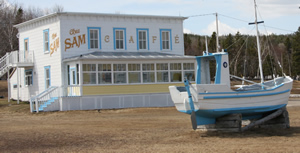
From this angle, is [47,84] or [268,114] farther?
[47,84]

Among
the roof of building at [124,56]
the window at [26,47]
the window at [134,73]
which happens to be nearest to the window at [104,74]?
the roof of building at [124,56]

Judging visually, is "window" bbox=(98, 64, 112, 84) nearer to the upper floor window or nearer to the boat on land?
the upper floor window

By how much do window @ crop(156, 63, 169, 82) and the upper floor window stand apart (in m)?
2.98

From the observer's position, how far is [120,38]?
33.4 meters

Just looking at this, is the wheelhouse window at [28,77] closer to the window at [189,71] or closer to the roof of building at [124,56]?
the roof of building at [124,56]

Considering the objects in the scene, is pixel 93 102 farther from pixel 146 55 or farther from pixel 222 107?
pixel 222 107

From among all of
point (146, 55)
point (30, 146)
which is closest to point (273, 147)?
point (30, 146)

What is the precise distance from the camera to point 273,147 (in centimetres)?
1324

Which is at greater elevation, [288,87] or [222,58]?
[222,58]

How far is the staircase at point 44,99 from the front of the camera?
94.6 feet

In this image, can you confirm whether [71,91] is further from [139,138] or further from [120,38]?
[139,138]

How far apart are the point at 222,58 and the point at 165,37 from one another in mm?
18286

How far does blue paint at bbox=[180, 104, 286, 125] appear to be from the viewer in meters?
15.7

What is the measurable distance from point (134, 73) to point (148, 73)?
1.05 metres
